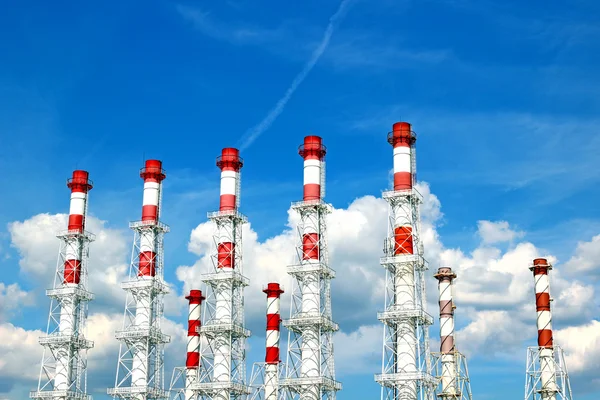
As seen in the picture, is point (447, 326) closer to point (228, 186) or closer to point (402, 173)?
point (402, 173)

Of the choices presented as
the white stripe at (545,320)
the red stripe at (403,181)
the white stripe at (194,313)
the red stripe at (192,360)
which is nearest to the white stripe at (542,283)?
the white stripe at (545,320)

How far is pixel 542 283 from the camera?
304ft

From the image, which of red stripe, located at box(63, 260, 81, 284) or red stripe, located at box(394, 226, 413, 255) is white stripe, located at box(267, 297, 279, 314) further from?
red stripe, located at box(394, 226, 413, 255)

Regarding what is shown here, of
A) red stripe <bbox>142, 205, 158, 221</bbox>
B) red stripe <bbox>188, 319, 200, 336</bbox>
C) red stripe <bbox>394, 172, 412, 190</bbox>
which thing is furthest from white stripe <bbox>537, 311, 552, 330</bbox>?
red stripe <bbox>142, 205, 158, 221</bbox>

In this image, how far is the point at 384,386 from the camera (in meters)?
80.3

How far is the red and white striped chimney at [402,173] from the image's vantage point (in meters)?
83.4

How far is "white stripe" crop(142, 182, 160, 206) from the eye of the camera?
100 m

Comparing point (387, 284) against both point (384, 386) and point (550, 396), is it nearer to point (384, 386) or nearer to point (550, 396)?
point (384, 386)

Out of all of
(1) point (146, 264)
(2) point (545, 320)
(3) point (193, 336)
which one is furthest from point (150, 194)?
(2) point (545, 320)

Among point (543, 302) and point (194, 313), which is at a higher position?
point (194, 313)

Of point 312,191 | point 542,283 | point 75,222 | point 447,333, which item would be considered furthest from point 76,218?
point 542,283

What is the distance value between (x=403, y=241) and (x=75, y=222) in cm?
4212

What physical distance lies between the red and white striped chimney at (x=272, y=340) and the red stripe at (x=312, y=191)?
1841 centimetres

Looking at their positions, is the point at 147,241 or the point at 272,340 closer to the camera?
the point at 147,241
